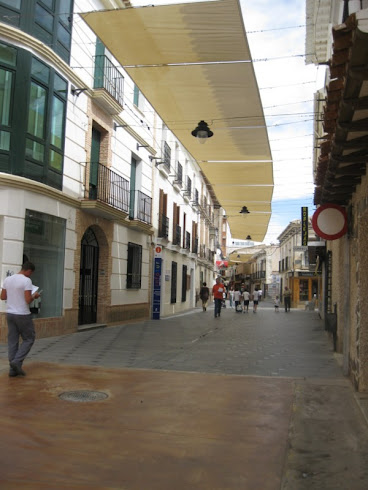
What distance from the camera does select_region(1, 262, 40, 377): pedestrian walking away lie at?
23.0 ft

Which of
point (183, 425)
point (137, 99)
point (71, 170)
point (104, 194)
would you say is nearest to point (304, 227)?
point (137, 99)

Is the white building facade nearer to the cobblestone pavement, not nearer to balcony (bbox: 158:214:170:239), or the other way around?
the cobblestone pavement

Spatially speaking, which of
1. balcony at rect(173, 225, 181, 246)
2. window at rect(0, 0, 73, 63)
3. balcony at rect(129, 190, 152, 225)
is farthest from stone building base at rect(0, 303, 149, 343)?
window at rect(0, 0, 73, 63)

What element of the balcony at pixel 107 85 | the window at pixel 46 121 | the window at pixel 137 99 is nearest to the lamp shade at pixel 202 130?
the window at pixel 46 121

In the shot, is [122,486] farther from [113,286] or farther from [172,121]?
[113,286]

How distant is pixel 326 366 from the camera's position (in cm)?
842

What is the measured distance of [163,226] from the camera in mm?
21969

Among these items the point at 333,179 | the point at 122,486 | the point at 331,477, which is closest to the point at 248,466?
the point at 331,477

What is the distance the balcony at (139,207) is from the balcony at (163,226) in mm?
1883

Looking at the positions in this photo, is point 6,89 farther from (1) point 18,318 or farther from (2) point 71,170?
(1) point 18,318

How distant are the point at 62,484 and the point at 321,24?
11344 millimetres

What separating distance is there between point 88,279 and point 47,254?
10.4 feet

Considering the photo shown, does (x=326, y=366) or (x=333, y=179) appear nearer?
(x=333, y=179)

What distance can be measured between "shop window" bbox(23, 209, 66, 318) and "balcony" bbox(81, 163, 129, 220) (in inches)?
47.2
